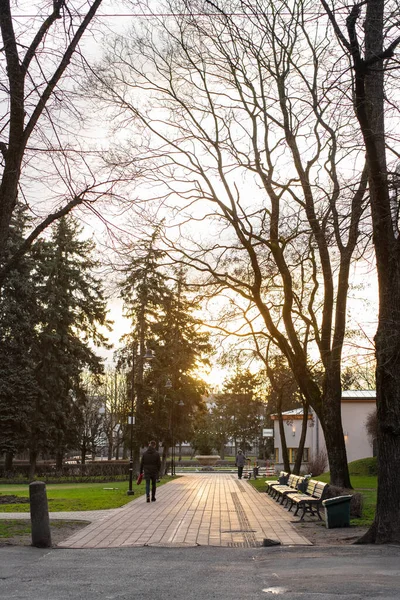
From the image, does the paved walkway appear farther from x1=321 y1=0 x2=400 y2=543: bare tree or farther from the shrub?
the shrub

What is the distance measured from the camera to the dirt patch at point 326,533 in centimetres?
1334

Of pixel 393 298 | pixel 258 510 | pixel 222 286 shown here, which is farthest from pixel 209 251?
pixel 393 298

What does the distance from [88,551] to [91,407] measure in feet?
211

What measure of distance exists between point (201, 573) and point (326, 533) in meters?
5.77

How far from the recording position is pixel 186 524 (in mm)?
16438

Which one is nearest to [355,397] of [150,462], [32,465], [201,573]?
[32,465]

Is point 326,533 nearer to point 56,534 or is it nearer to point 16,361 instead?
point 56,534

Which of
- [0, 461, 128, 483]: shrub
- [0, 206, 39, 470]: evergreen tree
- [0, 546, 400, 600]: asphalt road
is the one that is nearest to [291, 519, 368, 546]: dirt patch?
[0, 546, 400, 600]: asphalt road

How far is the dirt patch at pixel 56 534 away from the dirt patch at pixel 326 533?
446cm

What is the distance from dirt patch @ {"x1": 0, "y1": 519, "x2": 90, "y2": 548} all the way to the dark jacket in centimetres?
596

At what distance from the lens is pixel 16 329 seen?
4881cm

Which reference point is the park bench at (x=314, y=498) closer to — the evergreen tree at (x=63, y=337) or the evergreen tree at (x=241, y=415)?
the evergreen tree at (x=63, y=337)

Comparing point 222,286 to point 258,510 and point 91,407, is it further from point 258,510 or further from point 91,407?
point 91,407

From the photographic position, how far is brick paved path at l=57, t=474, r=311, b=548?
13.3m
